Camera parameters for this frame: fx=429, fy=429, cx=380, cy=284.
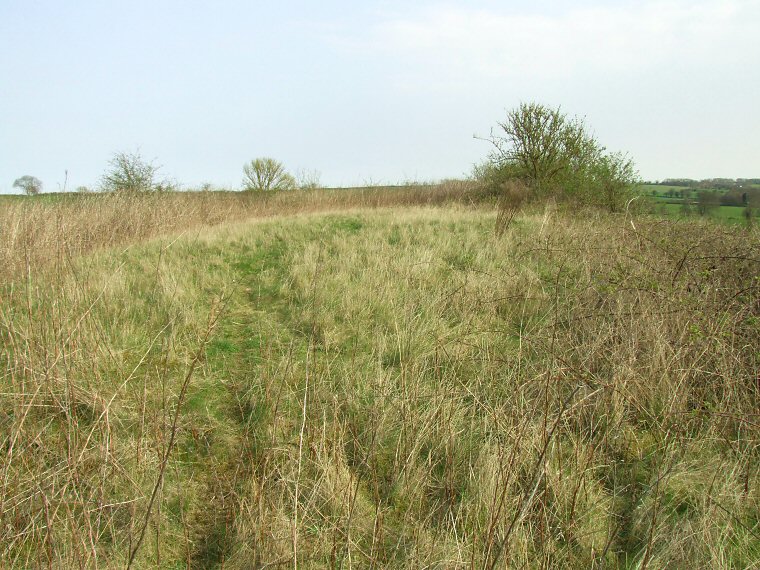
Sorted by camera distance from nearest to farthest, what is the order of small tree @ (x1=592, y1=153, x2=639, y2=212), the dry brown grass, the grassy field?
the grassy field → the dry brown grass → small tree @ (x1=592, y1=153, x2=639, y2=212)

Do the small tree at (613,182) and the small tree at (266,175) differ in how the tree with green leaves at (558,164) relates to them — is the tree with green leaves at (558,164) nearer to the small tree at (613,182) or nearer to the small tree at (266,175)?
the small tree at (613,182)

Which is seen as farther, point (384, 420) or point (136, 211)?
point (136, 211)

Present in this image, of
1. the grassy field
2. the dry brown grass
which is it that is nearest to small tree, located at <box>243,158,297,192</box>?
the dry brown grass

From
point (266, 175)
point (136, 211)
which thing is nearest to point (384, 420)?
point (136, 211)

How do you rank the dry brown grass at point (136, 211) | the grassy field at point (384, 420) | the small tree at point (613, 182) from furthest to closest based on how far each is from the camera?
the small tree at point (613, 182) → the dry brown grass at point (136, 211) → the grassy field at point (384, 420)

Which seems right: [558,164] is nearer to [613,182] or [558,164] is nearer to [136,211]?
[613,182]

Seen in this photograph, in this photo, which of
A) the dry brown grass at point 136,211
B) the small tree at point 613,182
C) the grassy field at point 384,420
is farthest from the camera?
the small tree at point 613,182

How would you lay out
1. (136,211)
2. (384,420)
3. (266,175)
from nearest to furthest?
(384,420), (136,211), (266,175)

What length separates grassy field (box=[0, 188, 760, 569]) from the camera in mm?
2049

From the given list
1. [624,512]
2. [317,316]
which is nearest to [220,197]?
[317,316]

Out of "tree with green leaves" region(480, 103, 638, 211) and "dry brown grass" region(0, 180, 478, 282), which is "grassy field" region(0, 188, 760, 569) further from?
"tree with green leaves" region(480, 103, 638, 211)

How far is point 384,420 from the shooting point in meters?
2.84

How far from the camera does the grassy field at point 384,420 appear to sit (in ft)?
6.72

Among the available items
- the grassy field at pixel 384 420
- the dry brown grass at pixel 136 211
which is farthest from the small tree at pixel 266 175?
the grassy field at pixel 384 420
